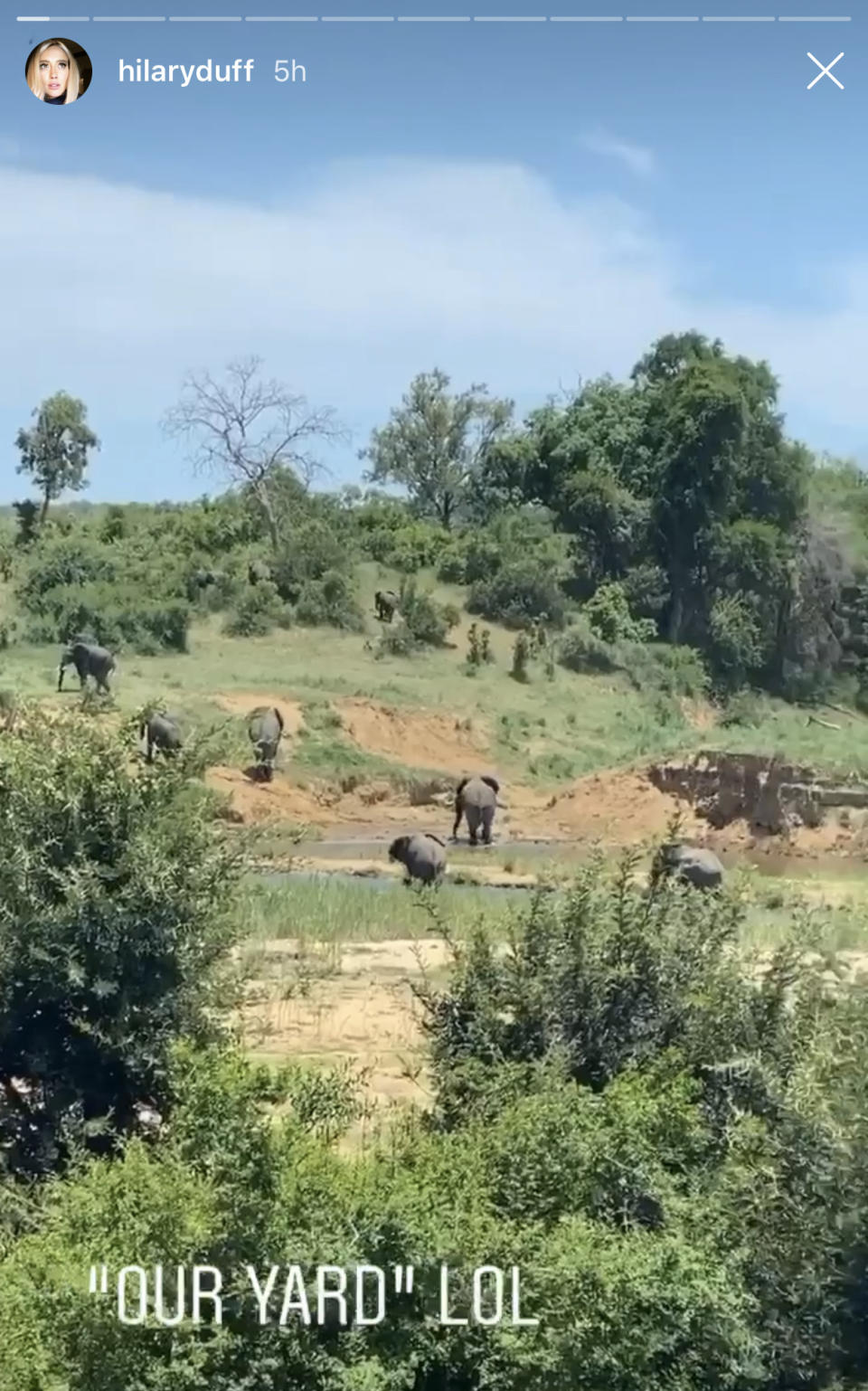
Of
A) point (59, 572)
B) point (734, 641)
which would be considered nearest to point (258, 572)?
point (59, 572)

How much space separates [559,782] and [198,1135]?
1616 centimetres

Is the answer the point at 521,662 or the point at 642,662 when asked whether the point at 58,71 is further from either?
the point at 642,662

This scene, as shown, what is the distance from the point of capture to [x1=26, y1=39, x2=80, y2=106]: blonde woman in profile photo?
5.69m

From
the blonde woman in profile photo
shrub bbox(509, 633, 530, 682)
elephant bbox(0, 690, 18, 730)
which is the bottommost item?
elephant bbox(0, 690, 18, 730)

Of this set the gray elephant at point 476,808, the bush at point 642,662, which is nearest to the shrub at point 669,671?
the bush at point 642,662

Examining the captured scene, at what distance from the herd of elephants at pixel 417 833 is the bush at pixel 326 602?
0.44m

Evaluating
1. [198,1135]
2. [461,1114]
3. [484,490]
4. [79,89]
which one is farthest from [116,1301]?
[484,490]

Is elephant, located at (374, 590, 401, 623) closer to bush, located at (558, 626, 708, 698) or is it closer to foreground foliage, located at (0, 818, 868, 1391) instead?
bush, located at (558, 626, 708, 698)

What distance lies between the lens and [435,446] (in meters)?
30.2

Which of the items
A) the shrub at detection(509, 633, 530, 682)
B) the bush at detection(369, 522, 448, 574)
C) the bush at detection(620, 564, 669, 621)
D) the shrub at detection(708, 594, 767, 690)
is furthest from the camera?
the bush at detection(369, 522, 448, 574)

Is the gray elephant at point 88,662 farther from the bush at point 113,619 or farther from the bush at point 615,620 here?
the bush at point 615,620

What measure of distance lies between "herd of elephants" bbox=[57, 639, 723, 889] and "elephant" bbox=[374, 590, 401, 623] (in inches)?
2.1

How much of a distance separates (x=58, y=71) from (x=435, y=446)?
80.2 feet

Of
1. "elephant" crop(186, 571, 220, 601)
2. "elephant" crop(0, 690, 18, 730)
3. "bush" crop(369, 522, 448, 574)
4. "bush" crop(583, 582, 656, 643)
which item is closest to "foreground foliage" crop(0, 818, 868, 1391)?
"elephant" crop(0, 690, 18, 730)
